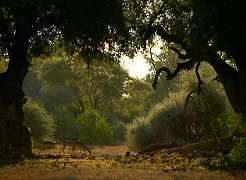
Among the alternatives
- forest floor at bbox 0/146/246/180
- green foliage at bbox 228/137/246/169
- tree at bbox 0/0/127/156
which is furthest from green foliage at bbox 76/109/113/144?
green foliage at bbox 228/137/246/169

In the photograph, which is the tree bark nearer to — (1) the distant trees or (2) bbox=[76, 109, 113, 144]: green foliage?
(2) bbox=[76, 109, 113, 144]: green foliage

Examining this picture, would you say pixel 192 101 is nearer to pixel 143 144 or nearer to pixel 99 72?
pixel 143 144

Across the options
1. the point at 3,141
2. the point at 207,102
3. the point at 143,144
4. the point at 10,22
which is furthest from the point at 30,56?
the point at 207,102

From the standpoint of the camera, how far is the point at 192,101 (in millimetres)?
32594

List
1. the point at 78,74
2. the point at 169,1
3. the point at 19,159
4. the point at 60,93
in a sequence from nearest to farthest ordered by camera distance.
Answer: the point at 19,159 → the point at 169,1 → the point at 60,93 → the point at 78,74

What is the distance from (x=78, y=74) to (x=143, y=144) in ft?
156

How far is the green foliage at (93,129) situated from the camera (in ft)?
163

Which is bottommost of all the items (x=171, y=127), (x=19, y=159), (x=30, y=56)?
(x=19, y=159)

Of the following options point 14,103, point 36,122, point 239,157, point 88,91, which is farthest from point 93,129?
point 239,157

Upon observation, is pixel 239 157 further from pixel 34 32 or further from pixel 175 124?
pixel 175 124

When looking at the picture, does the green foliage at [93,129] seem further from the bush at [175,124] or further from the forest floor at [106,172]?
the forest floor at [106,172]

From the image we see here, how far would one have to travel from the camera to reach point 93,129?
50.0 meters

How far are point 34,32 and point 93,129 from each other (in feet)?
98.2

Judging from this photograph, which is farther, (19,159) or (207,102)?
(207,102)
